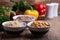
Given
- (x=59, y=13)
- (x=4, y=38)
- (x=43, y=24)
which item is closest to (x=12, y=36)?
(x=4, y=38)

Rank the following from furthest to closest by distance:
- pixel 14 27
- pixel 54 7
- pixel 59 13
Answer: pixel 59 13
pixel 54 7
pixel 14 27

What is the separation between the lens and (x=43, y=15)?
1.63 m

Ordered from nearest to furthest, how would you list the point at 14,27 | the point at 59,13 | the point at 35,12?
the point at 14,27 → the point at 35,12 → the point at 59,13

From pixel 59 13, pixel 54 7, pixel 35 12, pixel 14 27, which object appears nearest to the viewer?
pixel 14 27

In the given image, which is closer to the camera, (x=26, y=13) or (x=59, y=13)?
(x=26, y=13)

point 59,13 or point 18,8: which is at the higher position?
point 18,8

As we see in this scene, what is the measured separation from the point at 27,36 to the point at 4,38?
0.46ft

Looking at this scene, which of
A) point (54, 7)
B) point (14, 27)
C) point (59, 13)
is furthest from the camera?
point (59, 13)

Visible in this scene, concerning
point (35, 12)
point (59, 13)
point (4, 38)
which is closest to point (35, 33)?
point (4, 38)

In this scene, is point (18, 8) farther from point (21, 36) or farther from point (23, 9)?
point (21, 36)

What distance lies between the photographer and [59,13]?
1803mm

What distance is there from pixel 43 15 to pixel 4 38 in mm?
656

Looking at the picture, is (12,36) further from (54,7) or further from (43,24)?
(54,7)

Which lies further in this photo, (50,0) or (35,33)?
(50,0)
